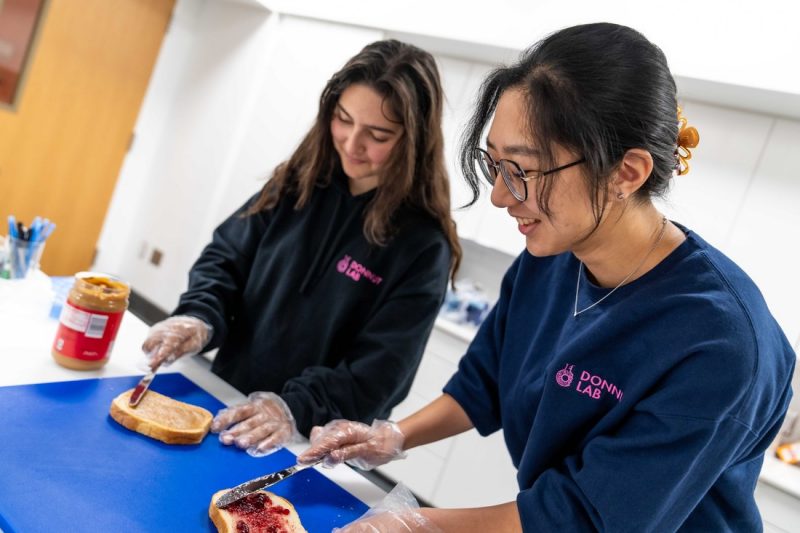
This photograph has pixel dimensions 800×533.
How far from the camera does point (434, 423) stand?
1285 mm

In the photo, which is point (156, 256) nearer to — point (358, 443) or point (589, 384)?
point (358, 443)

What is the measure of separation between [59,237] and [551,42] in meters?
4.14

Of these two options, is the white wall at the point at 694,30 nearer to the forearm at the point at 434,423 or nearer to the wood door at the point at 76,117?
the wood door at the point at 76,117

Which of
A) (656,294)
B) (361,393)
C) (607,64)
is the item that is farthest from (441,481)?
(607,64)

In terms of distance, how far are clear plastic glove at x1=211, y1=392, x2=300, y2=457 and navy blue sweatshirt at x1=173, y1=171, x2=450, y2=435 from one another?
6cm

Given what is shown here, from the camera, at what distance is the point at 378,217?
148cm

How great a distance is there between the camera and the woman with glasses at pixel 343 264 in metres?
1.41

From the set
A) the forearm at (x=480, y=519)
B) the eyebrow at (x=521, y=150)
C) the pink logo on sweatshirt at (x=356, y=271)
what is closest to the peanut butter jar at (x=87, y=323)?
the pink logo on sweatshirt at (x=356, y=271)

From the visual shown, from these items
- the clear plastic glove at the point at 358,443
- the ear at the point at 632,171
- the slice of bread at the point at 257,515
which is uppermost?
the ear at the point at 632,171

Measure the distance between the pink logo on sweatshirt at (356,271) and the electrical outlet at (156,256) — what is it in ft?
11.3

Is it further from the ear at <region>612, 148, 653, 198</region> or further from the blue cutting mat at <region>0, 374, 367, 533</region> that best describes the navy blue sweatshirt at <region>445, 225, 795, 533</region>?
the blue cutting mat at <region>0, 374, 367, 533</region>

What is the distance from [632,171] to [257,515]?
0.76m

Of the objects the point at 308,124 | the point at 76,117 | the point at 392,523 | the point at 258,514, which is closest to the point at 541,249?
the point at 392,523

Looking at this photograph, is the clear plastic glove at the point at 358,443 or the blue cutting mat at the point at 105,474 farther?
the clear plastic glove at the point at 358,443
